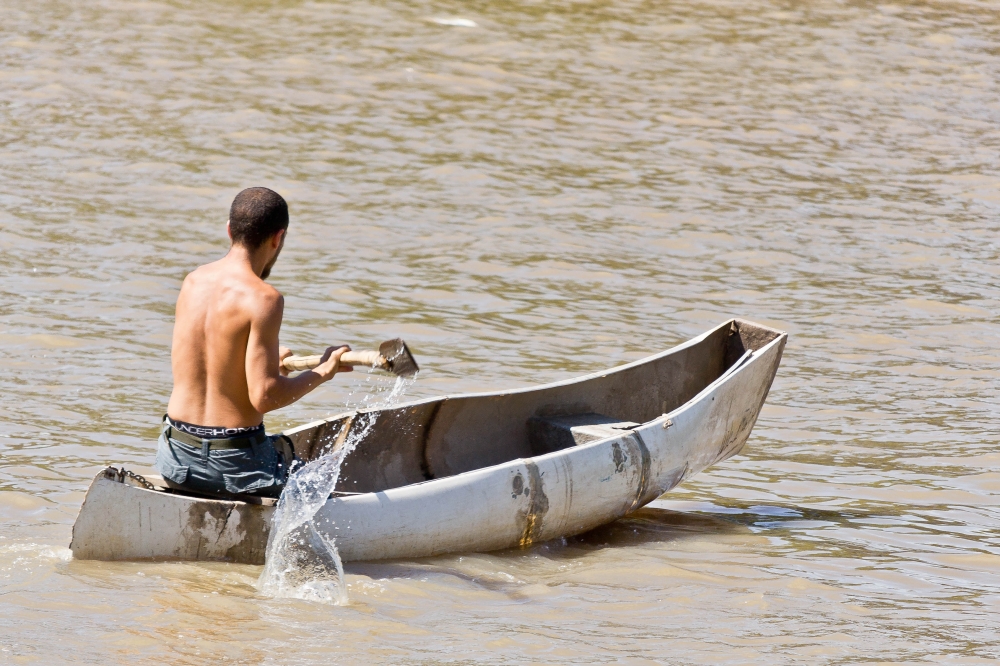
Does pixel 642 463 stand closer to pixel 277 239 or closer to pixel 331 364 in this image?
pixel 331 364

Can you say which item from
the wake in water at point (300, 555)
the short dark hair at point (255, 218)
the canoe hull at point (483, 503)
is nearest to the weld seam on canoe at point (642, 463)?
the canoe hull at point (483, 503)

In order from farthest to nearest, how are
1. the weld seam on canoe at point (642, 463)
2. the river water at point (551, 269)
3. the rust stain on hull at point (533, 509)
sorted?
the weld seam on canoe at point (642, 463)
the rust stain on hull at point (533, 509)
the river water at point (551, 269)

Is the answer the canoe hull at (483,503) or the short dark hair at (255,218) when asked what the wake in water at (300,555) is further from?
the short dark hair at (255,218)

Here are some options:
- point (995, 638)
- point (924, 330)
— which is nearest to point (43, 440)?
point (995, 638)

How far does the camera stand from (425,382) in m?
8.38

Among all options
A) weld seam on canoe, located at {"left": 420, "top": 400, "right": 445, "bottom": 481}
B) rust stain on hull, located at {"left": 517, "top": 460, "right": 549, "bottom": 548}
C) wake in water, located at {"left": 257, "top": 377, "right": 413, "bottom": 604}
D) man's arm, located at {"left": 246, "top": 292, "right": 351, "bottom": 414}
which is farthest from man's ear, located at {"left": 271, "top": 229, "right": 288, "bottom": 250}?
weld seam on canoe, located at {"left": 420, "top": 400, "right": 445, "bottom": 481}

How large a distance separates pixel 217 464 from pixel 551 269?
598 cm

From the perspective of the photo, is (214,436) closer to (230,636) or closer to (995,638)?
(230,636)

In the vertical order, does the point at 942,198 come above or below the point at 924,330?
above

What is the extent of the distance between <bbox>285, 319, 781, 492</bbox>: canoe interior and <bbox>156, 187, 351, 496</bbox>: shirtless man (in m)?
0.70

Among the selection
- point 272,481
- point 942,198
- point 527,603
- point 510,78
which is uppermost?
point 510,78

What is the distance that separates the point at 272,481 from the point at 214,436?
11.6 inches

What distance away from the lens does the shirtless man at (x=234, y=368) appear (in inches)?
197

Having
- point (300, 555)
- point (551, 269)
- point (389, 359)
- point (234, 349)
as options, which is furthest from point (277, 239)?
point (551, 269)
